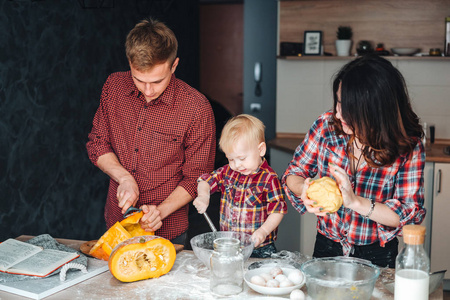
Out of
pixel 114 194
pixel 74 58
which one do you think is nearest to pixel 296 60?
pixel 74 58

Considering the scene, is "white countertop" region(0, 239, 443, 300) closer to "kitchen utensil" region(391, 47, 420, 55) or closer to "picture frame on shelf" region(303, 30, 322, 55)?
"kitchen utensil" region(391, 47, 420, 55)

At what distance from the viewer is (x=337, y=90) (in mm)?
1868

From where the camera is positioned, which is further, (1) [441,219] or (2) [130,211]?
(1) [441,219]

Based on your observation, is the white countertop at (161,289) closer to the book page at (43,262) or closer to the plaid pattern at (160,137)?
the book page at (43,262)

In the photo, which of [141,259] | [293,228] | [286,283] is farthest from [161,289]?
[293,228]

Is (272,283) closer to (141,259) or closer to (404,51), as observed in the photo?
(141,259)

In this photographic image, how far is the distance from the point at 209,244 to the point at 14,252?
685 millimetres

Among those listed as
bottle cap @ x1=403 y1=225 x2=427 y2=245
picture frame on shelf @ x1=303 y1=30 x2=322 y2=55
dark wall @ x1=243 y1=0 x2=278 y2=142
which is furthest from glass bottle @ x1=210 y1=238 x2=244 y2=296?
dark wall @ x1=243 y1=0 x2=278 y2=142

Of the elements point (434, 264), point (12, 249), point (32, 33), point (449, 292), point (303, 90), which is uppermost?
point (32, 33)

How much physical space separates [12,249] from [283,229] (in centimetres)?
251

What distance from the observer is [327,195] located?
1724mm

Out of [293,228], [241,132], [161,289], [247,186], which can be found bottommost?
[293,228]

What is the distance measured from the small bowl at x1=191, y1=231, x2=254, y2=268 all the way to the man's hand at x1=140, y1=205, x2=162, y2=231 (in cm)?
26

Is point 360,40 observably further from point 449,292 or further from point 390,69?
point 390,69
